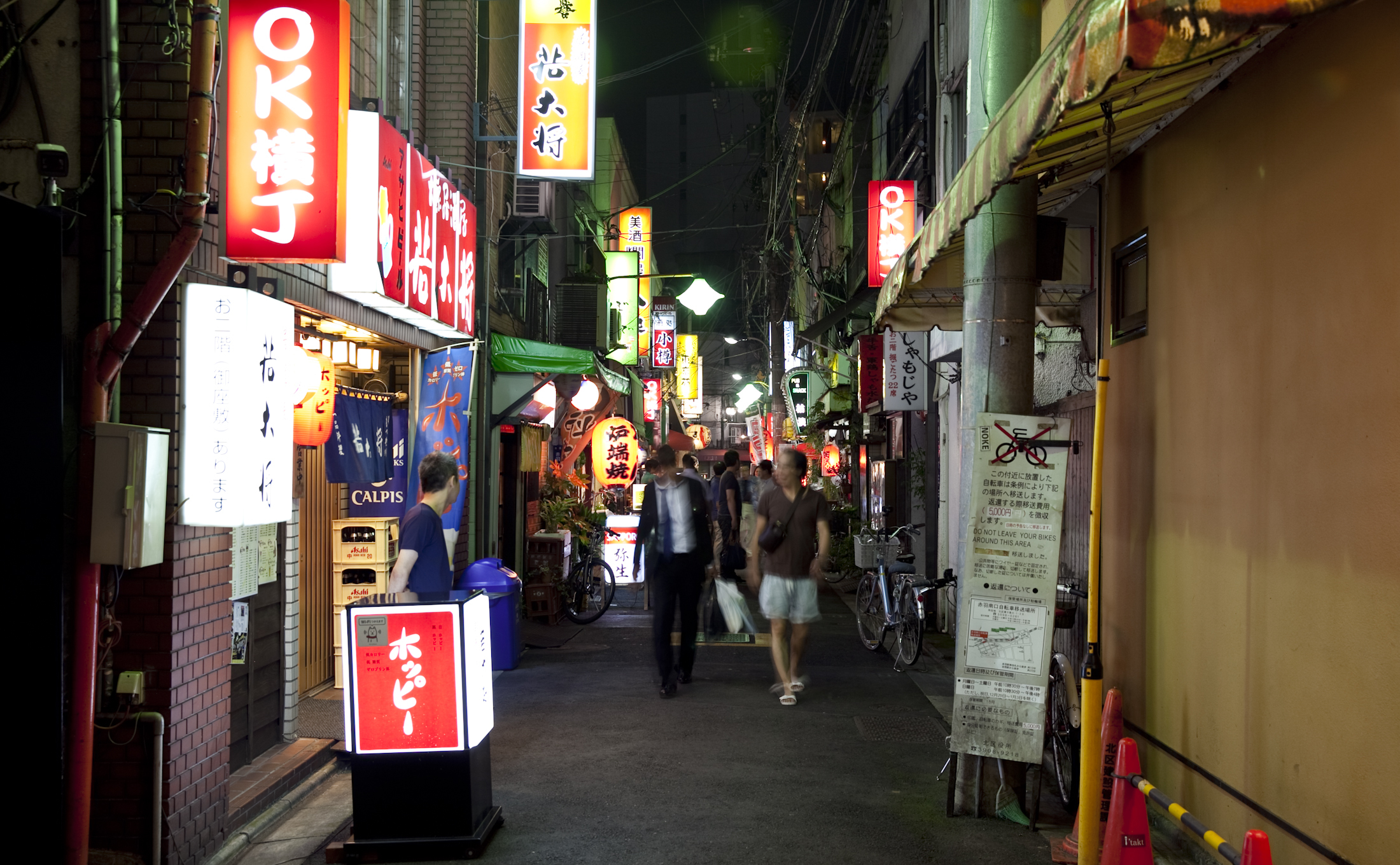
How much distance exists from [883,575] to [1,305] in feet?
33.9

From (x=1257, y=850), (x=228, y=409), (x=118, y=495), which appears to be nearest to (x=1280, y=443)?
(x=1257, y=850)

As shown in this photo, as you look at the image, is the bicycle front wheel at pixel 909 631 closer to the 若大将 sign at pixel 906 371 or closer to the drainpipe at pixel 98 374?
the 若大将 sign at pixel 906 371

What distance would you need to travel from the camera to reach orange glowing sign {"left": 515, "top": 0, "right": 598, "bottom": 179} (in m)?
12.8

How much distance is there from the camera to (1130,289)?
7.11 m

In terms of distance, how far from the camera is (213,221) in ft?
20.0

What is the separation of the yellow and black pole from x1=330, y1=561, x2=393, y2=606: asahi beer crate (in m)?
7.24

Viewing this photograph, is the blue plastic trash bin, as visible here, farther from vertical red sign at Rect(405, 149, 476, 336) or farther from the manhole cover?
the manhole cover

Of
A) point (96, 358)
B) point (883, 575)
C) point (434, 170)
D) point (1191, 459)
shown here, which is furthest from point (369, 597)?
point (1191, 459)

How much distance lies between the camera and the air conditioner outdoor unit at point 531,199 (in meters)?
16.2

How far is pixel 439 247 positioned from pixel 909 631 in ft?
22.6

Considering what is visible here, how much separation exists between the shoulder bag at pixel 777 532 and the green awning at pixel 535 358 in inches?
197

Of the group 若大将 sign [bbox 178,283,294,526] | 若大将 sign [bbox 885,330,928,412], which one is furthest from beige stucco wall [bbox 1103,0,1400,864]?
若大将 sign [bbox 885,330,928,412]

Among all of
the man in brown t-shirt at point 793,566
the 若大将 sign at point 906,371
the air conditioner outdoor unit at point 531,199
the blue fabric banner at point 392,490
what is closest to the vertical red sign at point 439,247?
the blue fabric banner at point 392,490

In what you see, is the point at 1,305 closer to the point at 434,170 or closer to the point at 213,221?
the point at 213,221
